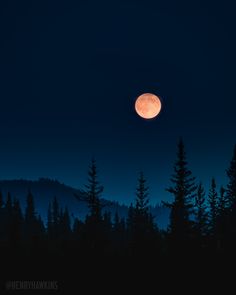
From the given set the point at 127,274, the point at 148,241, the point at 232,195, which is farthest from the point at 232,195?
the point at 127,274

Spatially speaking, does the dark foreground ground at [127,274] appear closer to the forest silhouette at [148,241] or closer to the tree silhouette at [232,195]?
the forest silhouette at [148,241]

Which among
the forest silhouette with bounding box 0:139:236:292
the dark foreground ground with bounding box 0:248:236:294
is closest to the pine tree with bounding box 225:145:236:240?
the forest silhouette with bounding box 0:139:236:292

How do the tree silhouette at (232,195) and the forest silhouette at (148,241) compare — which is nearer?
the forest silhouette at (148,241)

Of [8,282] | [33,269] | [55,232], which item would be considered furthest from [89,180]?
[55,232]

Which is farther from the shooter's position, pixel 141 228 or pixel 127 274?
pixel 141 228

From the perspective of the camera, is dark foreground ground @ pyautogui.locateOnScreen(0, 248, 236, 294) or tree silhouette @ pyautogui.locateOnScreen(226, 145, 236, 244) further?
tree silhouette @ pyautogui.locateOnScreen(226, 145, 236, 244)

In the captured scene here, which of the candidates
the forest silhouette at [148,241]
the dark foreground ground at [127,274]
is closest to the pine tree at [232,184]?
the forest silhouette at [148,241]

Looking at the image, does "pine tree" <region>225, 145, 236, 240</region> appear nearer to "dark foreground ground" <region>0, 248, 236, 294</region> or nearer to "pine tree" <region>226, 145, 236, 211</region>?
"pine tree" <region>226, 145, 236, 211</region>

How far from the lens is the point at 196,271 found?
19.4 m

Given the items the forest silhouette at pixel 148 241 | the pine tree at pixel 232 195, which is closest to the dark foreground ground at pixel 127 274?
the forest silhouette at pixel 148 241

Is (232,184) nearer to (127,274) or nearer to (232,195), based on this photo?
(232,195)

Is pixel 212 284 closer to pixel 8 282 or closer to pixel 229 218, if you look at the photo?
pixel 8 282

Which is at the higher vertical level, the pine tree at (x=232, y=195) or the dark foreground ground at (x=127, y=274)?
the pine tree at (x=232, y=195)

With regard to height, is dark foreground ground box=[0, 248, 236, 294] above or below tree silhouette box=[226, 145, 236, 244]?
below
